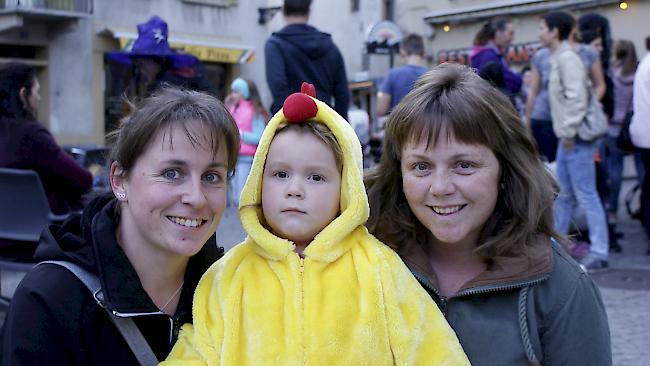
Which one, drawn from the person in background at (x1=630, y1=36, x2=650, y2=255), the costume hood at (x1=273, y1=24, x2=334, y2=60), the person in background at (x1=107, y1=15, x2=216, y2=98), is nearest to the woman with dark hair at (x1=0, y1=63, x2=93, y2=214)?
the person in background at (x1=107, y1=15, x2=216, y2=98)

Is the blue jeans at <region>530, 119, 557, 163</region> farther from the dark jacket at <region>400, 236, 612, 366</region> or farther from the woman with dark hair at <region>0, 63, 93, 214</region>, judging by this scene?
the dark jacket at <region>400, 236, 612, 366</region>

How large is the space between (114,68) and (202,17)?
9.51 feet

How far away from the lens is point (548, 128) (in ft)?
25.0

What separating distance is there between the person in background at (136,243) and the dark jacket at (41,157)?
108 inches

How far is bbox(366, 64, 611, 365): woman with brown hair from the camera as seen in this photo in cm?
242

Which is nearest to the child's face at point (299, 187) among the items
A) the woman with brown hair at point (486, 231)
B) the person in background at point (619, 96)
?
the woman with brown hair at point (486, 231)

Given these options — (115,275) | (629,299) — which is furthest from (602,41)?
(115,275)

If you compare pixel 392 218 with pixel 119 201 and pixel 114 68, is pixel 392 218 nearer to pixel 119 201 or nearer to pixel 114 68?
pixel 119 201

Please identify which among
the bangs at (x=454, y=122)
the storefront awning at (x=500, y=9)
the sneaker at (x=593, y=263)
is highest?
the storefront awning at (x=500, y=9)

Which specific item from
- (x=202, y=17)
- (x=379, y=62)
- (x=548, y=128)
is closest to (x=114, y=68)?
(x=202, y=17)

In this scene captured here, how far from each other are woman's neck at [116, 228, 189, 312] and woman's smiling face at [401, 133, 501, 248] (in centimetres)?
73

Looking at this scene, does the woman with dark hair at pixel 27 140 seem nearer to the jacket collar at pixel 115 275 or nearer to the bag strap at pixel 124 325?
the jacket collar at pixel 115 275

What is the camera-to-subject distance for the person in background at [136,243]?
7.50ft

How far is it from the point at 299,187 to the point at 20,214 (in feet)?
11.1
